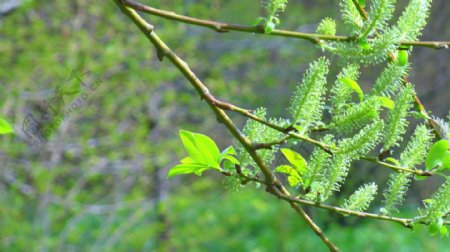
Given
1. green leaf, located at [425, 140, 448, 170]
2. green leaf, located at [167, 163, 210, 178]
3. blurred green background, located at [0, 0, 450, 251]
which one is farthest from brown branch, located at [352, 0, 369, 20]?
blurred green background, located at [0, 0, 450, 251]

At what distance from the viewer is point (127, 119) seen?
501 centimetres

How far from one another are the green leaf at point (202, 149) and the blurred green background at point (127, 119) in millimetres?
2085

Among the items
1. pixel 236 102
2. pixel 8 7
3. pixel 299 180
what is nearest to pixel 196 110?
pixel 236 102

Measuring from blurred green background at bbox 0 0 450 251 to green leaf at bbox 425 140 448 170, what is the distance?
2.26 metres

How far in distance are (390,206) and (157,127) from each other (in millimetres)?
4337

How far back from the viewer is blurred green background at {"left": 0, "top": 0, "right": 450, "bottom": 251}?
157 inches

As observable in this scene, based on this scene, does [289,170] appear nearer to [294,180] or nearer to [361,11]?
[294,180]

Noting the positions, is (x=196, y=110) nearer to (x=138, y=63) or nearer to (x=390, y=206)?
(x=138, y=63)

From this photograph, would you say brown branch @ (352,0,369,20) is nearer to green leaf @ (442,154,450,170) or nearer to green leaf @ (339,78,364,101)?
green leaf @ (339,78,364,101)

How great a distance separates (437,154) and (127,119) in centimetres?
424

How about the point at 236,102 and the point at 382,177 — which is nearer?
the point at 382,177

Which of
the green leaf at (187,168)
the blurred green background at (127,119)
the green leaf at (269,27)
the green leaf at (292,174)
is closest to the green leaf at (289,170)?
the green leaf at (292,174)

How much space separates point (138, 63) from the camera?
173 inches

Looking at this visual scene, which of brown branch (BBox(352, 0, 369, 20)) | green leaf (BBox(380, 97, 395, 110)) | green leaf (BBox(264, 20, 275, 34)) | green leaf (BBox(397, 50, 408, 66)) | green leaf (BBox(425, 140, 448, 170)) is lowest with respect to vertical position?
green leaf (BBox(425, 140, 448, 170))
